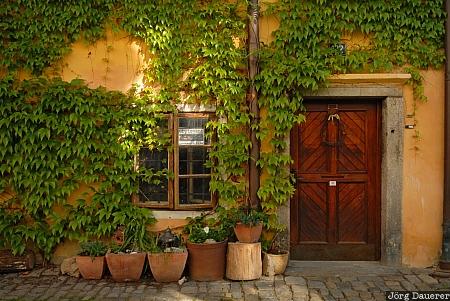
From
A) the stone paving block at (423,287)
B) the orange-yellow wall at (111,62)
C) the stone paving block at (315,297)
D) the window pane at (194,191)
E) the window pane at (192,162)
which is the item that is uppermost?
the orange-yellow wall at (111,62)

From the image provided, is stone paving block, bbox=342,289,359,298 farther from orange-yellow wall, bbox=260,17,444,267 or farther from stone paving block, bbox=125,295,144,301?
stone paving block, bbox=125,295,144,301

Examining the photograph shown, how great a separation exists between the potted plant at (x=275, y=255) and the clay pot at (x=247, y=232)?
304mm

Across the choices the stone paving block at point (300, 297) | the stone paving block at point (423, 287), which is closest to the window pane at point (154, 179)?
the stone paving block at point (300, 297)

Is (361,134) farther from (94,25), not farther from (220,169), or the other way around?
(94,25)

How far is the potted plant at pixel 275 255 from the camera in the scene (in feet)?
19.2

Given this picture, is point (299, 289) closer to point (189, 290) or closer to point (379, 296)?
point (379, 296)

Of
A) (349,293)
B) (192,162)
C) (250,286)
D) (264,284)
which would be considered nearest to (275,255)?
(264,284)

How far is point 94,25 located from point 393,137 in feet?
13.6

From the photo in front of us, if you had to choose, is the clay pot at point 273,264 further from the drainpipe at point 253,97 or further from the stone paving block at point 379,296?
the stone paving block at point 379,296

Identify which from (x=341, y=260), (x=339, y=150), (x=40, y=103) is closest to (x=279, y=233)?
(x=341, y=260)

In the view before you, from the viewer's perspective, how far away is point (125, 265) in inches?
221

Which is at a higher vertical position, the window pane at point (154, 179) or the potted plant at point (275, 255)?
the window pane at point (154, 179)

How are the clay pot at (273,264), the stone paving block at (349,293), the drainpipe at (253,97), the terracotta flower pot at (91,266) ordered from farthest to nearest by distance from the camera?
the drainpipe at (253,97) → the clay pot at (273,264) → the terracotta flower pot at (91,266) → the stone paving block at (349,293)

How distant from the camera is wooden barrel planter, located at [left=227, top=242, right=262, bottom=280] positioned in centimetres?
565
